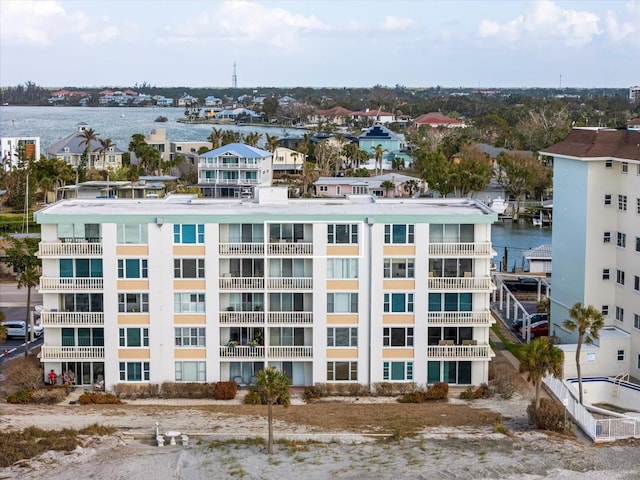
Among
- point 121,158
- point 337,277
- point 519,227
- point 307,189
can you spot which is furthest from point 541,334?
point 121,158

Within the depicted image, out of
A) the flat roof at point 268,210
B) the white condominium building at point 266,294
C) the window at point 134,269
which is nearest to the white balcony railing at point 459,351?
the white condominium building at point 266,294

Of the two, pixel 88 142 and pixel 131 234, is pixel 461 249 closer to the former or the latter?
pixel 131 234

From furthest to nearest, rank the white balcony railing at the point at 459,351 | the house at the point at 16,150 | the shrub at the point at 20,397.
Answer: the house at the point at 16,150, the white balcony railing at the point at 459,351, the shrub at the point at 20,397

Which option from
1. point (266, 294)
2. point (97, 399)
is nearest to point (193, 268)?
point (266, 294)

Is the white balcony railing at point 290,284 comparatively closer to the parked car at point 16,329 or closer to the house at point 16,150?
the parked car at point 16,329

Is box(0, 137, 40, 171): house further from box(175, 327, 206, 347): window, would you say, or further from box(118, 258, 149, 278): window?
box(175, 327, 206, 347): window

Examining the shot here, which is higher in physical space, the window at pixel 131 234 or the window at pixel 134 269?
the window at pixel 131 234
